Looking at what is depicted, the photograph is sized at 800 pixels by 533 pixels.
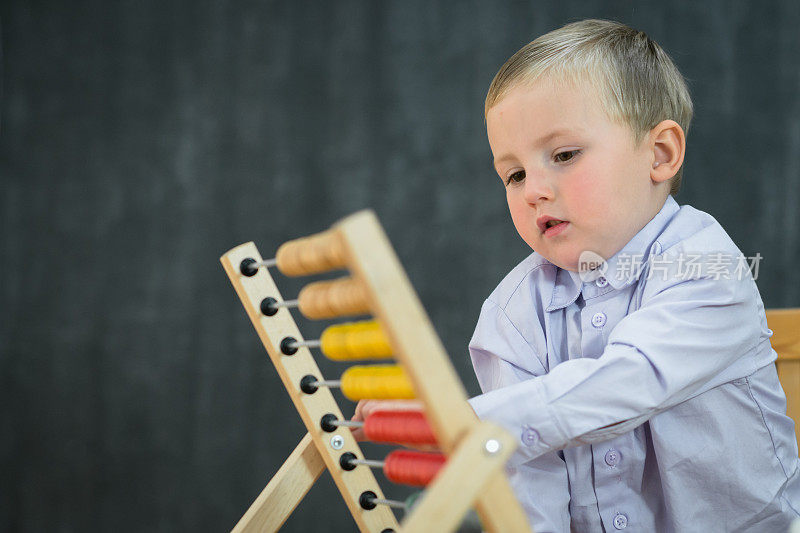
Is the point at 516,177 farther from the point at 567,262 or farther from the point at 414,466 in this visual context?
the point at 414,466

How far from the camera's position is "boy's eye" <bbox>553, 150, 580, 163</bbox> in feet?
3.42

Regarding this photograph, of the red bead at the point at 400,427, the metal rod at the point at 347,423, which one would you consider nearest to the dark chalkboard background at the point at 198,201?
the metal rod at the point at 347,423

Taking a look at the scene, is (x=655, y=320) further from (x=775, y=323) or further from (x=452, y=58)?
(x=452, y=58)

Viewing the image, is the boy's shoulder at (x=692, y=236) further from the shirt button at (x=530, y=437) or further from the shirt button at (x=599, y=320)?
the shirt button at (x=530, y=437)

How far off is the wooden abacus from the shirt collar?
335mm

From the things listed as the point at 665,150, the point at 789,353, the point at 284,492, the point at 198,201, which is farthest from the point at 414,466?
the point at 198,201

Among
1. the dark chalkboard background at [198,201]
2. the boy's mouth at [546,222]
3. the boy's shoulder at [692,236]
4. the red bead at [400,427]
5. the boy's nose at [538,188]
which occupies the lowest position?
the red bead at [400,427]

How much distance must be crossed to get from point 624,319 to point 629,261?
140 mm

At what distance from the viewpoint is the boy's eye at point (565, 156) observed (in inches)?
41.0

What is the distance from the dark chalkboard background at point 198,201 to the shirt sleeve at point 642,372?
1.04 m

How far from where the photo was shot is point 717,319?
0.94m

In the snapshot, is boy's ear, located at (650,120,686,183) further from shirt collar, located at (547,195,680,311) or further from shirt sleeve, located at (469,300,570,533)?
shirt sleeve, located at (469,300,570,533)

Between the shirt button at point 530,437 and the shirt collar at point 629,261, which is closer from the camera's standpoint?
the shirt button at point 530,437

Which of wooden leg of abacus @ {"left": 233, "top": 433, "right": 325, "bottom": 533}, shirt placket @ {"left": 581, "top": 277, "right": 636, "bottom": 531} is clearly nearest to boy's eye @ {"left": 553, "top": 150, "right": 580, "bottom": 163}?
shirt placket @ {"left": 581, "top": 277, "right": 636, "bottom": 531}
